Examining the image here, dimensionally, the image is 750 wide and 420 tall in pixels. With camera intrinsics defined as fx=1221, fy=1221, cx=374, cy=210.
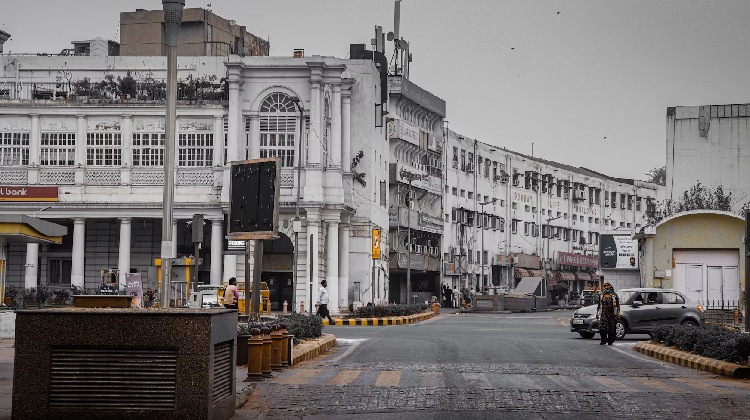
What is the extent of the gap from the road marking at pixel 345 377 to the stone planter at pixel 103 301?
3.12 meters

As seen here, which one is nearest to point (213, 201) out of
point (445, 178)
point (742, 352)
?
point (445, 178)

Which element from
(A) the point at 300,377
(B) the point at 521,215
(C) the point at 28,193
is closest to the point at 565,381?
(A) the point at 300,377

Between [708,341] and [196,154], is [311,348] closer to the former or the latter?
[708,341]

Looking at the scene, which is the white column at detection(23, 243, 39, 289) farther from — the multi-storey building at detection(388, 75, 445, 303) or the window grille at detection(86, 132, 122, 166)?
the multi-storey building at detection(388, 75, 445, 303)

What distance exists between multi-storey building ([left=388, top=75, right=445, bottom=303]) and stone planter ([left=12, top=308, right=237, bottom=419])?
2540 inches

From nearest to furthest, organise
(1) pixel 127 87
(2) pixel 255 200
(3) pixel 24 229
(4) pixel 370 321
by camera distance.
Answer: (2) pixel 255 200
(3) pixel 24 229
(4) pixel 370 321
(1) pixel 127 87

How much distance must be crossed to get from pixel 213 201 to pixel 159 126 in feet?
15.7

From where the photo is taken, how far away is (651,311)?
3491 centimetres

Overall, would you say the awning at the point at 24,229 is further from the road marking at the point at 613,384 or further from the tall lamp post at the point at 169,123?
the road marking at the point at 613,384

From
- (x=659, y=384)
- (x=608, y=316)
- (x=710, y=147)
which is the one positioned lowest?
(x=659, y=384)

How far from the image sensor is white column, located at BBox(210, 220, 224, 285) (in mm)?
61500

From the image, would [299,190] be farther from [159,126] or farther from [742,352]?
[742,352]

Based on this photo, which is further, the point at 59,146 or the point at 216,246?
the point at 59,146

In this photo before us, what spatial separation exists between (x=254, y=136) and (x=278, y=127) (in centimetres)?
134
